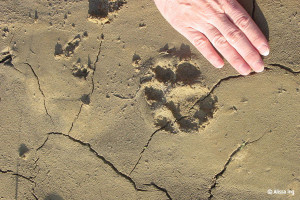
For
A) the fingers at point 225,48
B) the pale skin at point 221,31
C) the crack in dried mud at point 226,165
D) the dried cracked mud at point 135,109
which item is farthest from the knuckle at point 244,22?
the crack in dried mud at point 226,165

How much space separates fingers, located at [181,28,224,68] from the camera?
2438mm

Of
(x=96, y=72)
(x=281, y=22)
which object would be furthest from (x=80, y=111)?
(x=281, y=22)

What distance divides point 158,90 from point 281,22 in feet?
4.72

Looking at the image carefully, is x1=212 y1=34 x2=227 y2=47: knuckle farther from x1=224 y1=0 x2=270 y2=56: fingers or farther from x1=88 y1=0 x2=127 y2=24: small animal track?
x1=88 y1=0 x2=127 y2=24: small animal track

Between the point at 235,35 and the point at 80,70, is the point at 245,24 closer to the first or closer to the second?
the point at 235,35

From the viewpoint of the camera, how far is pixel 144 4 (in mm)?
2725

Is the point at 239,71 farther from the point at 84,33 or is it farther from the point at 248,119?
the point at 84,33

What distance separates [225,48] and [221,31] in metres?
0.16

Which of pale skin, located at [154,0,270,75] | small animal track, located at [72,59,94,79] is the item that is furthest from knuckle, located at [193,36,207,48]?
small animal track, located at [72,59,94,79]

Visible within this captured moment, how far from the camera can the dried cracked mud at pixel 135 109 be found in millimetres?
2531

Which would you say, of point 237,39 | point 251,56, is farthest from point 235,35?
point 251,56

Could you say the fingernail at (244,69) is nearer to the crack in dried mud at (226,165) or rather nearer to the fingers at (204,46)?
the fingers at (204,46)

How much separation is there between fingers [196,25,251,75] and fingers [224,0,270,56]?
0.18m

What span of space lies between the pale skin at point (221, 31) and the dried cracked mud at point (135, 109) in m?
0.19
